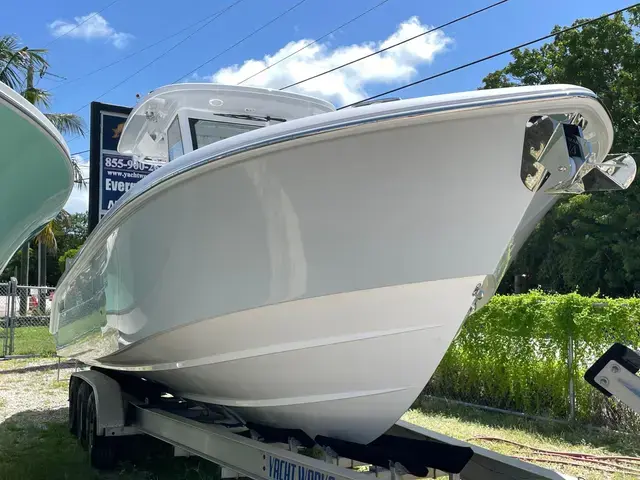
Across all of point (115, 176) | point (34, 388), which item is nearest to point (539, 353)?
point (115, 176)

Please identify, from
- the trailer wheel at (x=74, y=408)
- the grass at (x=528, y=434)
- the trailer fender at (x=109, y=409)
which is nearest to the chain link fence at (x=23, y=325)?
the trailer wheel at (x=74, y=408)

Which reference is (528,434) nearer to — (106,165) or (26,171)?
(26,171)

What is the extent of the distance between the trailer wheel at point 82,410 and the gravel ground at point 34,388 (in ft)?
4.86

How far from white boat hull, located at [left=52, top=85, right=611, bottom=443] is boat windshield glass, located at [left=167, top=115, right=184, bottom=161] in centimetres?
126

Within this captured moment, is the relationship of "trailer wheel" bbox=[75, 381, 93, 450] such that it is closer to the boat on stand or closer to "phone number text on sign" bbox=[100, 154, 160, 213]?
the boat on stand

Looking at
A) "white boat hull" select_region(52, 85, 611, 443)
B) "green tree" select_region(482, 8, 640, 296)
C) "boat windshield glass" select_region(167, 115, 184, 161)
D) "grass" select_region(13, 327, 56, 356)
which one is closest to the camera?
"white boat hull" select_region(52, 85, 611, 443)

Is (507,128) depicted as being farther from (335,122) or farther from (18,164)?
(18,164)

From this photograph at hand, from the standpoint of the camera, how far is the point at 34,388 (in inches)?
360

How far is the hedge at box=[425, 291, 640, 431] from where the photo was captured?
5.84 meters

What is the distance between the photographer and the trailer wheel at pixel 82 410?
5.29 m

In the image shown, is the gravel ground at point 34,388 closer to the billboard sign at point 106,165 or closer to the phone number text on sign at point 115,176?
the billboard sign at point 106,165

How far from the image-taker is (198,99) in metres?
4.79

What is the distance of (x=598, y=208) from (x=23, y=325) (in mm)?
20019

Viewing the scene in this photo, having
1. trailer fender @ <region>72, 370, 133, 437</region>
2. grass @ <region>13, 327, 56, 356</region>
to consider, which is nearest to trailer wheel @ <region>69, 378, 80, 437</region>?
trailer fender @ <region>72, 370, 133, 437</region>
